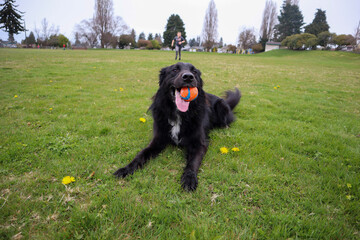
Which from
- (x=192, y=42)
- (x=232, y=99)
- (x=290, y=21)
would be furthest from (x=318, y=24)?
(x=192, y=42)

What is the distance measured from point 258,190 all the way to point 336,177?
3.55 feet

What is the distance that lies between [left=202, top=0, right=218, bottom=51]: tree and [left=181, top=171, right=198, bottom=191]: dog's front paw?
2400 inches

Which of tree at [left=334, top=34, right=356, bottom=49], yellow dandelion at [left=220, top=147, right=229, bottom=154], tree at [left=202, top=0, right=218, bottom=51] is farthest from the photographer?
tree at [left=202, top=0, right=218, bottom=51]

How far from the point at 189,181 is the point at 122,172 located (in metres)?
0.83

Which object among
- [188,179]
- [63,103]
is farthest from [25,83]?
[188,179]

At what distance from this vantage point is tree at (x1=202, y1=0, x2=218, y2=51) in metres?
56.3

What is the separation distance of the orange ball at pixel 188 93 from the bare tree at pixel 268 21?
6845 cm

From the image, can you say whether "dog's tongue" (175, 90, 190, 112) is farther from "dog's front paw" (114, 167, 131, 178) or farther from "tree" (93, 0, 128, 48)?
"tree" (93, 0, 128, 48)

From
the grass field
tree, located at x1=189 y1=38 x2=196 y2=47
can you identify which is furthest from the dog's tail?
tree, located at x1=189 y1=38 x2=196 y2=47

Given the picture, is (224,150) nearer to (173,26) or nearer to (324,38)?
(324,38)

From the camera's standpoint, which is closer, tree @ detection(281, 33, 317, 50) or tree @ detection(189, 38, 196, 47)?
tree @ detection(281, 33, 317, 50)

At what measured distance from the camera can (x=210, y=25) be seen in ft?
186

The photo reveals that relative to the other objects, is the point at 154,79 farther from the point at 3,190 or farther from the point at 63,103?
the point at 3,190

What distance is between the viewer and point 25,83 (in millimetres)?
6820
